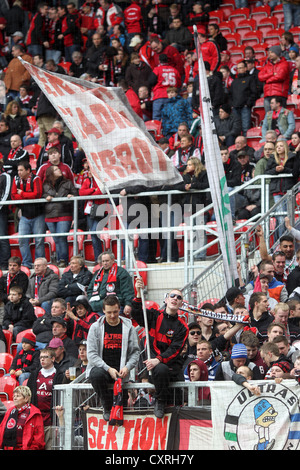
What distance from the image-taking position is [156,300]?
13.8 metres

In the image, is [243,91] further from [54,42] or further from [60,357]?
[60,357]

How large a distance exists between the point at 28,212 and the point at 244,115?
454 cm

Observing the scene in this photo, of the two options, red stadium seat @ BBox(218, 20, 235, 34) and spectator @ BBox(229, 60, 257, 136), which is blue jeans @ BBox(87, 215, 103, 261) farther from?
red stadium seat @ BBox(218, 20, 235, 34)

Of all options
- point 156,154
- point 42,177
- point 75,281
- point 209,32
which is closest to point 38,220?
point 42,177

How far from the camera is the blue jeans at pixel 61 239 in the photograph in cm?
1484

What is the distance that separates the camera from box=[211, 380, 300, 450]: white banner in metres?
8.79

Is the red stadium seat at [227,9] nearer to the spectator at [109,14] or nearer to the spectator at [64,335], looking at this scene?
the spectator at [109,14]

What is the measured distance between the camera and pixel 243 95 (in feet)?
57.1

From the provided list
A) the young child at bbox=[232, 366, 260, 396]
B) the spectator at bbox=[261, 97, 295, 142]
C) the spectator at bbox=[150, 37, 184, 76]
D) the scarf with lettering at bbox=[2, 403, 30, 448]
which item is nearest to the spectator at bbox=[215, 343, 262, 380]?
the young child at bbox=[232, 366, 260, 396]

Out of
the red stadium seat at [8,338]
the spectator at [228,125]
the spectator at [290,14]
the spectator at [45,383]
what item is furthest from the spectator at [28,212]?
the spectator at [290,14]

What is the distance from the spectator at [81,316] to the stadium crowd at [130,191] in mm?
18

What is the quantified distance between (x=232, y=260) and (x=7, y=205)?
522cm

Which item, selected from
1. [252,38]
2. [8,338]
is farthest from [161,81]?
[8,338]

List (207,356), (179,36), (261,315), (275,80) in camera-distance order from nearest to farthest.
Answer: (207,356)
(261,315)
(275,80)
(179,36)
